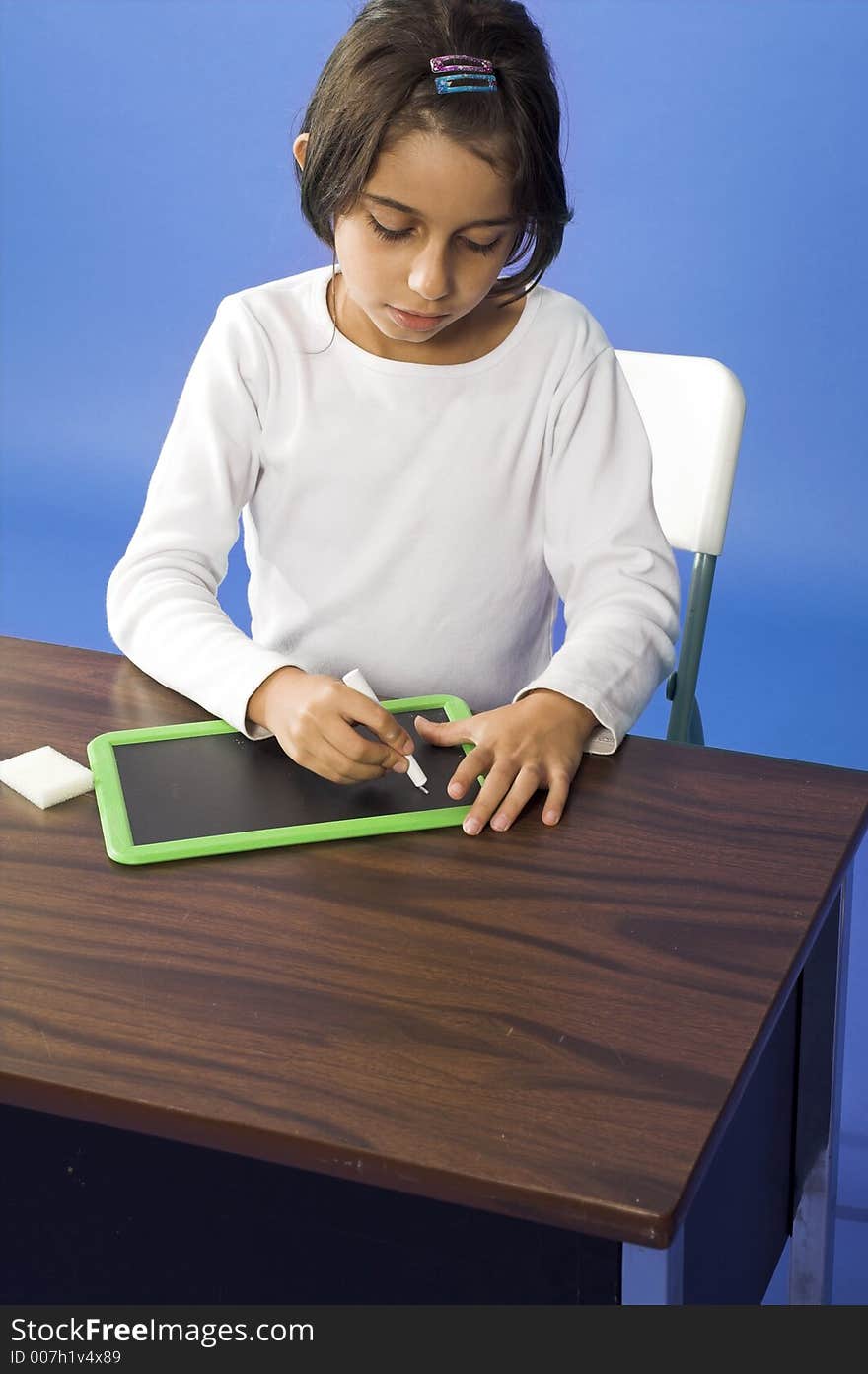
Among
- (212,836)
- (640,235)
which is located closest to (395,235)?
(212,836)

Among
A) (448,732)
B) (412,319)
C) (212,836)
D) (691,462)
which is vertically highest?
(691,462)

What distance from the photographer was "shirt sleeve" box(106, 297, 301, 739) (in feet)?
4.18

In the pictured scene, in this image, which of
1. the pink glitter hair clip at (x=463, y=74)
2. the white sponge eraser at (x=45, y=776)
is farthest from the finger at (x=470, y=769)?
the pink glitter hair clip at (x=463, y=74)

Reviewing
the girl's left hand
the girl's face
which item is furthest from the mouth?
the girl's left hand

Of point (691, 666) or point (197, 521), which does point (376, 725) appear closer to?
point (197, 521)

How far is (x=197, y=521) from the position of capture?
1.43 meters

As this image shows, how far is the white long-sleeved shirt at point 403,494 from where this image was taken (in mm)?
1426

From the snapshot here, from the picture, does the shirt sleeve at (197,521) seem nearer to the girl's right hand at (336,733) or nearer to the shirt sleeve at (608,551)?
the girl's right hand at (336,733)

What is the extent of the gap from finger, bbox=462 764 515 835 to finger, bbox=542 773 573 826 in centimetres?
3

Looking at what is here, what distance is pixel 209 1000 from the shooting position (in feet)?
2.97

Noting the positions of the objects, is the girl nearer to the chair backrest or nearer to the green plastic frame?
the green plastic frame

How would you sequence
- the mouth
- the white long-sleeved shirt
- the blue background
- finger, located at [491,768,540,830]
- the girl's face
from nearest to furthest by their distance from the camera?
finger, located at [491,768,540,830] < the girl's face < the mouth < the white long-sleeved shirt < the blue background

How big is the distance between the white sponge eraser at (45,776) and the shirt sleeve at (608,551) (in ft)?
1.08

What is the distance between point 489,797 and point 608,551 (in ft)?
1.25
